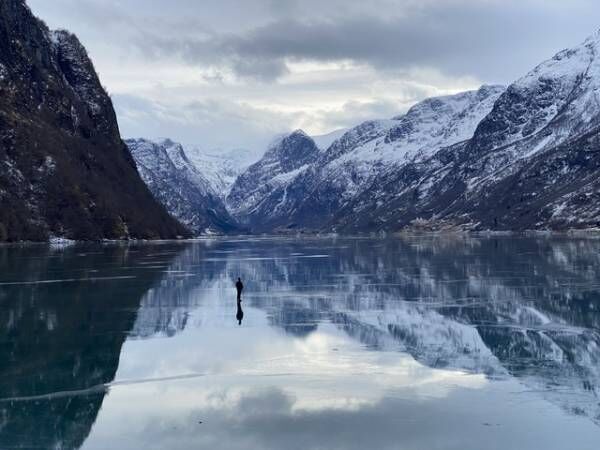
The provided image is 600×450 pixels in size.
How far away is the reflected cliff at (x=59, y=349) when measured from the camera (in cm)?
2734

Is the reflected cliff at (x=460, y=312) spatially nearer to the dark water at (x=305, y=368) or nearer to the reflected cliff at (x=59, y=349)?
the dark water at (x=305, y=368)

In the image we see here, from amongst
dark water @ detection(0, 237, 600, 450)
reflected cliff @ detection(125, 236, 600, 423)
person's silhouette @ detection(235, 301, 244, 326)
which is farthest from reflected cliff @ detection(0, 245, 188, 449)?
person's silhouette @ detection(235, 301, 244, 326)

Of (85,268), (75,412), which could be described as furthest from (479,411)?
(85,268)

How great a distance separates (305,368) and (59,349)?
13.6 m

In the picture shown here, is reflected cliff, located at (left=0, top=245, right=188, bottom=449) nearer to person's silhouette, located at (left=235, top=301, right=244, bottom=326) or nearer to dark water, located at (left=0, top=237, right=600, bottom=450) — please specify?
dark water, located at (left=0, top=237, right=600, bottom=450)

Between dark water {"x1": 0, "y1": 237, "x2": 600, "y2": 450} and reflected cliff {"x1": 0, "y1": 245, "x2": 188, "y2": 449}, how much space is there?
0.38 feet

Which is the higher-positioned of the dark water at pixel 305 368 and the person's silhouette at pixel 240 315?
the person's silhouette at pixel 240 315

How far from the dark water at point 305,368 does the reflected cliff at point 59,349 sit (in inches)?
4.6

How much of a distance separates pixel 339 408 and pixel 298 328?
19327 millimetres

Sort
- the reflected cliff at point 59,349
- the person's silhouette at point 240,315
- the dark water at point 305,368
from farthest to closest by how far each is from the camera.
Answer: the person's silhouette at point 240,315
the reflected cliff at point 59,349
the dark water at point 305,368

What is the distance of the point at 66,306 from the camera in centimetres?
6038

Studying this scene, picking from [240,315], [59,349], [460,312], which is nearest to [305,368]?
[59,349]

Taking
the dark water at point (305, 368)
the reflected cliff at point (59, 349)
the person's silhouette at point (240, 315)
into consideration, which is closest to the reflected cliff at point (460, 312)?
the dark water at point (305, 368)

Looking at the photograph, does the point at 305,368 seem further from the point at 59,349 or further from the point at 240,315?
the point at 240,315
